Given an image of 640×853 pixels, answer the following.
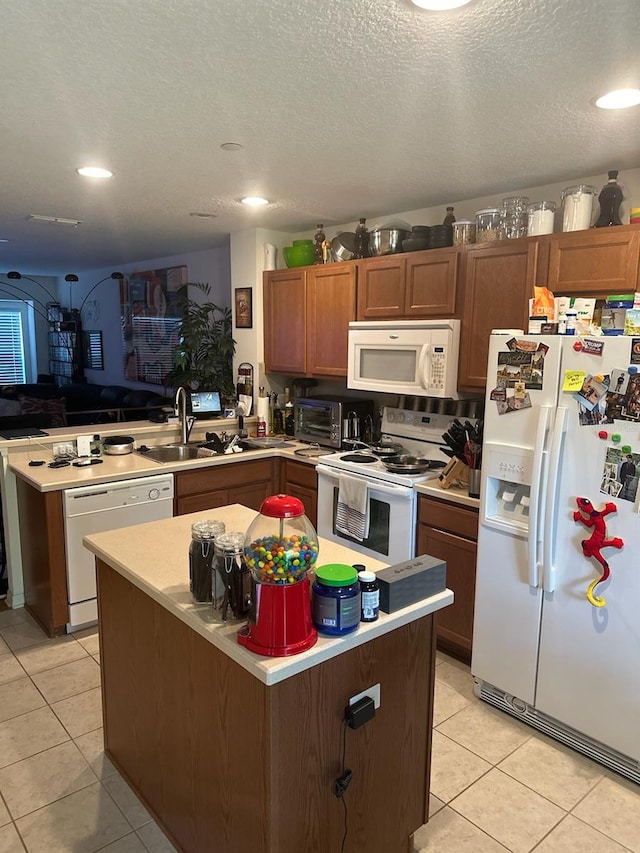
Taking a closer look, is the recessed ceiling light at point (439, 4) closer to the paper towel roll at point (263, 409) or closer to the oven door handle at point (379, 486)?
the oven door handle at point (379, 486)

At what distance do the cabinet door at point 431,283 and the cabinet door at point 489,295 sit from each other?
8cm

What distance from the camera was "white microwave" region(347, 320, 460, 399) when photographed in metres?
3.14

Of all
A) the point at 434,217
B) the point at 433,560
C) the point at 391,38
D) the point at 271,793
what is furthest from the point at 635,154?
the point at 271,793

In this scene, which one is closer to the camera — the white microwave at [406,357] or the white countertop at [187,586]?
the white countertop at [187,586]

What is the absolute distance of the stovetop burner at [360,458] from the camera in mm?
3496

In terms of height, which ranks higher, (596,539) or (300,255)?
(300,255)

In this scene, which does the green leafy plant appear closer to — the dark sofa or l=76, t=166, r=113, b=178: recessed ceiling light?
the dark sofa

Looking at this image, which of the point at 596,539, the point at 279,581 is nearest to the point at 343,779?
the point at 279,581

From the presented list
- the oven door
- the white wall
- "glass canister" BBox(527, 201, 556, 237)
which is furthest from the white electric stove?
the white wall

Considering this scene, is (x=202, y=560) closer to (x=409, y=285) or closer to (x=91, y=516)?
(x=91, y=516)

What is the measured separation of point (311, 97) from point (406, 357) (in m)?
1.66

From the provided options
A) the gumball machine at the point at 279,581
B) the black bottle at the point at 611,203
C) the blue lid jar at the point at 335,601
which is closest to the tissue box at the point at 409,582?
the blue lid jar at the point at 335,601

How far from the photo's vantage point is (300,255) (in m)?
4.13

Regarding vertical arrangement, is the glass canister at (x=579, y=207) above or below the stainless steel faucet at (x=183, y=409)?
above
